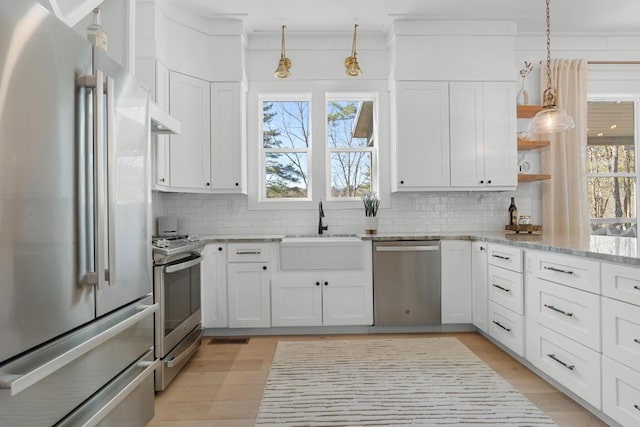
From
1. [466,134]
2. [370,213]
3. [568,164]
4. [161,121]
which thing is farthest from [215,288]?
[568,164]

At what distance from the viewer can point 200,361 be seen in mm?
3049

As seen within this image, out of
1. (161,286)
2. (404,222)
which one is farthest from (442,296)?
(161,286)

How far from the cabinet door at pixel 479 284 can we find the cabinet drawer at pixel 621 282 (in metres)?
1.42

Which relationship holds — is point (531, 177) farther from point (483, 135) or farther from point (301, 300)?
point (301, 300)

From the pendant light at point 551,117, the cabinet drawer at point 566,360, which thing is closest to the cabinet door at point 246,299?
the cabinet drawer at point 566,360

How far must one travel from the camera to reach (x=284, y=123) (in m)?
4.39

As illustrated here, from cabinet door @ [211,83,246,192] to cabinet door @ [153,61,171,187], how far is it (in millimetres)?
472

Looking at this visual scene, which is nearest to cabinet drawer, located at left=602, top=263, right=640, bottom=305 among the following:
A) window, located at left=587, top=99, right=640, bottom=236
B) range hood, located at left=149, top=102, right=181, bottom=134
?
range hood, located at left=149, top=102, right=181, bottom=134

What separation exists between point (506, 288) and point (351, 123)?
2.38 m

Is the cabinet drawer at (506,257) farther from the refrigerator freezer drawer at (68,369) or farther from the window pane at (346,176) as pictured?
the refrigerator freezer drawer at (68,369)

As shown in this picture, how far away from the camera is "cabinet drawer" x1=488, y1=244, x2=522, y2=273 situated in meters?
2.81

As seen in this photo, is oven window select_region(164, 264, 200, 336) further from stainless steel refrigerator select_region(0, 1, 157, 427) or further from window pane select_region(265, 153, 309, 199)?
window pane select_region(265, 153, 309, 199)

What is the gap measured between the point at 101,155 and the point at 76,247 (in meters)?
0.32

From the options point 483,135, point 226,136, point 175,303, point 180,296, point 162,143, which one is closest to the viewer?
point 175,303
